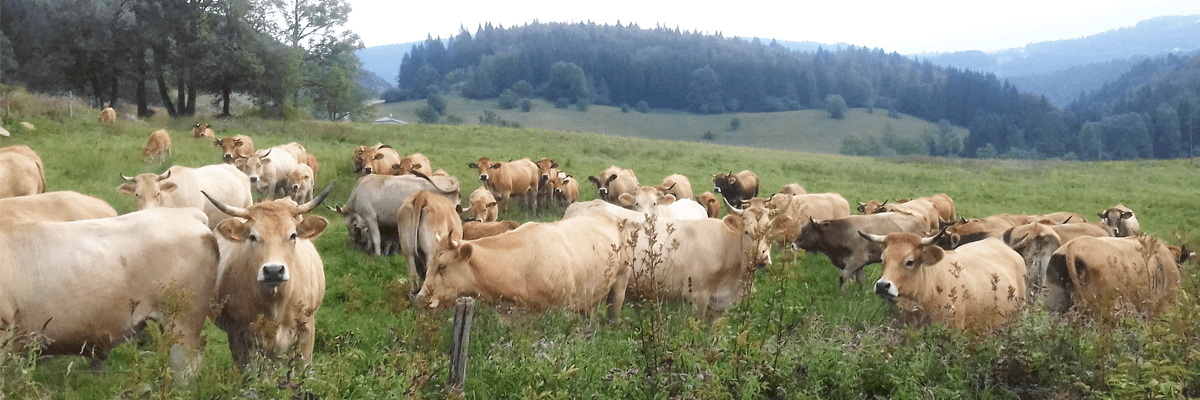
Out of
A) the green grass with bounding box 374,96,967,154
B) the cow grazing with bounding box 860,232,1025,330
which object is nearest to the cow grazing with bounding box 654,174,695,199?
the cow grazing with bounding box 860,232,1025,330

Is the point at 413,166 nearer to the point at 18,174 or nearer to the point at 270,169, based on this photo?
the point at 270,169

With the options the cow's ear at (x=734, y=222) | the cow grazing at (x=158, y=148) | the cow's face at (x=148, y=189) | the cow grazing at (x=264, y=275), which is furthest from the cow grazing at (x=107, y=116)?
the cow's ear at (x=734, y=222)

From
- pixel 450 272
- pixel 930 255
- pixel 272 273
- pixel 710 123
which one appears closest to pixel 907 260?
pixel 930 255

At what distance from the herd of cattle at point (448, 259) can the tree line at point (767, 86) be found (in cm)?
9981

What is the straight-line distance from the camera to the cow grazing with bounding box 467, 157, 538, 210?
18.2 m

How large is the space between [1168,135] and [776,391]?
116 metres

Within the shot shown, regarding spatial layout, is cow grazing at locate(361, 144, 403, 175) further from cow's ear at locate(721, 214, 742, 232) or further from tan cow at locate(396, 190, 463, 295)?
cow's ear at locate(721, 214, 742, 232)

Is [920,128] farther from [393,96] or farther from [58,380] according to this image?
[58,380]

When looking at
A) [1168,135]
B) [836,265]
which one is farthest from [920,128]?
[836,265]

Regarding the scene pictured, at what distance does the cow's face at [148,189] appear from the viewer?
1090cm

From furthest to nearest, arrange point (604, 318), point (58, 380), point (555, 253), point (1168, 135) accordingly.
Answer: point (1168, 135)
point (604, 318)
point (555, 253)
point (58, 380)

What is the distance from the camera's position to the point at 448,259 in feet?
22.7

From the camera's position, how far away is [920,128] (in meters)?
117

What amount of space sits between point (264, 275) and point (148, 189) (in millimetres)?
6794
